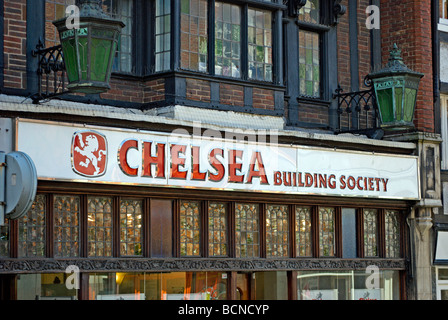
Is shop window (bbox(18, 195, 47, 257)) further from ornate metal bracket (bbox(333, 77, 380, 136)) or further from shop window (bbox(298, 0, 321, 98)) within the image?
ornate metal bracket (bbox(333, 77, 380, 136))

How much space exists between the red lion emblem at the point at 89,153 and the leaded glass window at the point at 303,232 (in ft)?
14.9

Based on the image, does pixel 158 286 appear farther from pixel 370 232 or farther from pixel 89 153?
pixel 370 232

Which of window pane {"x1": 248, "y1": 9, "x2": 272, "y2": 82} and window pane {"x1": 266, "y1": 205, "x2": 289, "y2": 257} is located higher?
window pane {"x1": 248, "y1": 9, "x2": 272, "y2": 82}

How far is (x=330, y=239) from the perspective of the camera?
18.1 meters

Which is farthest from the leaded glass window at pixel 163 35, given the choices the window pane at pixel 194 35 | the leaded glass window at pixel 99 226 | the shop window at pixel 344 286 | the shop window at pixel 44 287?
the shop window at pixel 344 286

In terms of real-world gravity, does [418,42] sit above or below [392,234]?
above

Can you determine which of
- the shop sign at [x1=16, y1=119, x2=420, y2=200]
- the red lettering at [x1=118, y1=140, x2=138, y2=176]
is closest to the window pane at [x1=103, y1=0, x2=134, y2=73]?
the shop sign at [x1=16, y1=119, x2=420, y2=200]

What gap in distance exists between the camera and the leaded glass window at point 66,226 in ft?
46.7

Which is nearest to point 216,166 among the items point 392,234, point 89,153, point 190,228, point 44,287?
point 190,228

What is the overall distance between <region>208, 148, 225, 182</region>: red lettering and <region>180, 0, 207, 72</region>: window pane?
54.9 inches

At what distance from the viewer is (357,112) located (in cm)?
1945

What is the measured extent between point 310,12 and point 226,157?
4.46 meters

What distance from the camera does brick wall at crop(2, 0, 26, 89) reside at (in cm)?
1438
